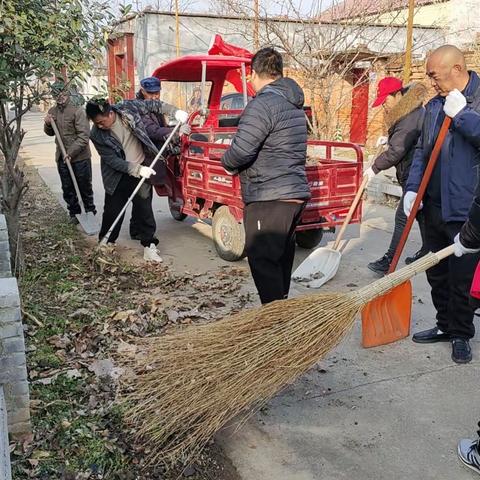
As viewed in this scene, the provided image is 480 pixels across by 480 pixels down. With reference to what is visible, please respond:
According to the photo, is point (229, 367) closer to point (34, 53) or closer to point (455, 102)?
point (455, 102)

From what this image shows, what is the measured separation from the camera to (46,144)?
20.2 m

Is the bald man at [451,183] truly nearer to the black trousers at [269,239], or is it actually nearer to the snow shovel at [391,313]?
the snow shovel at [391,313]

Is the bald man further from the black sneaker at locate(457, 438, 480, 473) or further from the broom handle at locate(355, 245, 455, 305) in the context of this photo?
the black sneaker at locate(457, 438, 480, 473)

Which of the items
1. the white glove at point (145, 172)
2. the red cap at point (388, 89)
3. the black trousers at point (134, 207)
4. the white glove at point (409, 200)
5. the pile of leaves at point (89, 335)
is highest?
the red cap at point (388, 89)

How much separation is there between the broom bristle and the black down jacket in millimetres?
940

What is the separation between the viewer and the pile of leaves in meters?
2.69

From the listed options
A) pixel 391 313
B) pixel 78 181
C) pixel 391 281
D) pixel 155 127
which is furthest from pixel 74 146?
pixel 391 281

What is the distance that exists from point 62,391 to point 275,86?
89.5 inches

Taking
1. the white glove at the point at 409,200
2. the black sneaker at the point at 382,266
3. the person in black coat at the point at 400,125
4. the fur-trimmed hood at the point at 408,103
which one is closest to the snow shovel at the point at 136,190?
the person in black coat at the point at 400,125

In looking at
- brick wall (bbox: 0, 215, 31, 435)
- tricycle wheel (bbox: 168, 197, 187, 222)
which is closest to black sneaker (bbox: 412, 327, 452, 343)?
brick wall (bbox: 0, 215, 31, 435)

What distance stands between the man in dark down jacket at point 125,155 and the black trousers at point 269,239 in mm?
2282

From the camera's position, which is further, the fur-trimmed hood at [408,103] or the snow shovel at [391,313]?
the fur-trimmed hood at [408,103]

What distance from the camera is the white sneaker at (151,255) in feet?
19.9

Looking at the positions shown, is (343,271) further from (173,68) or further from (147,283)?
(173,68)
